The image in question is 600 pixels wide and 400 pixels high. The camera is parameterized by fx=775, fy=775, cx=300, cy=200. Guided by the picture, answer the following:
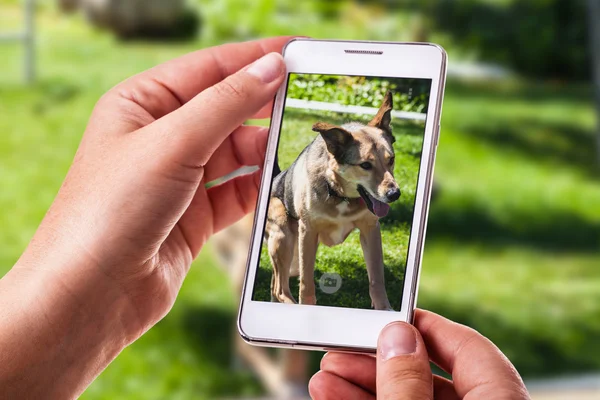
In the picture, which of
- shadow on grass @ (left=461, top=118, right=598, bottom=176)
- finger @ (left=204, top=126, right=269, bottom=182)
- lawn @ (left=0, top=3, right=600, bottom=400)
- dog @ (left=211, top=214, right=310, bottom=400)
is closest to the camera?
finger @ (left=204, top=126, right=269, bottom=182)

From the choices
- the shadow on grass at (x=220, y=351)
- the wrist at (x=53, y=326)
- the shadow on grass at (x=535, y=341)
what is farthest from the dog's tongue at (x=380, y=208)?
the shadow on grass at (x=535, y=341)

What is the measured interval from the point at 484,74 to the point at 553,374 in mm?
1204

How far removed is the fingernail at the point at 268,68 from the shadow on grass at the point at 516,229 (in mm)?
1768

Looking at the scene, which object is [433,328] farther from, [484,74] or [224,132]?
[484,74]

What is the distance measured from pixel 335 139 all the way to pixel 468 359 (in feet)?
0.73

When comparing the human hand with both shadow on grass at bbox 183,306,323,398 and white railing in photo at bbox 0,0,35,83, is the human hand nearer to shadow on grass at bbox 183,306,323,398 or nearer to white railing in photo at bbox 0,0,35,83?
shadow on grass at bbox 183,306,323,398

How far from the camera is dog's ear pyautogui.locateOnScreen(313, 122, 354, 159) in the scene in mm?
693

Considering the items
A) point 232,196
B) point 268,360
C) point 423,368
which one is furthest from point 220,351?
point 423,368

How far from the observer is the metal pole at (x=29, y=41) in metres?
2.48

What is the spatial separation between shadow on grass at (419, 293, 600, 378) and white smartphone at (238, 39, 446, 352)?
1470mm

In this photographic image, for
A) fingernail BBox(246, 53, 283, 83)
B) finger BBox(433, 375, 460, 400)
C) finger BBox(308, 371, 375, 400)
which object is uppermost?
fingernail BBox(246, 53, 283, 83)

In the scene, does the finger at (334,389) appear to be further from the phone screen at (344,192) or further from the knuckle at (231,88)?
the knuckle at (231,88)

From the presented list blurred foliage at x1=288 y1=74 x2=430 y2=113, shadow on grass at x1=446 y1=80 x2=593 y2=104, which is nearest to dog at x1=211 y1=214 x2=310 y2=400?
blurred foliage at x1=288 y1=74 x2=430 y2=113

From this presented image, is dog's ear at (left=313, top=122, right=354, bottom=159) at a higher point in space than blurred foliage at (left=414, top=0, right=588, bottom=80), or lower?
higher
